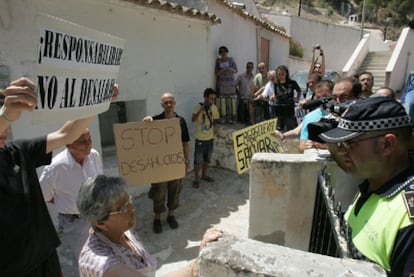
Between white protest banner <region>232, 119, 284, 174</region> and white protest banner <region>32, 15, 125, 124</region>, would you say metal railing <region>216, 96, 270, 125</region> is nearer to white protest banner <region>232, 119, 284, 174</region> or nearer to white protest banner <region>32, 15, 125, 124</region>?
white protest banner <region>232, 119, 284, 174</region>

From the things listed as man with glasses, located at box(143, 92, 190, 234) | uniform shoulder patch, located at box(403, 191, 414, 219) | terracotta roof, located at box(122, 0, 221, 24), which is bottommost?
man with glasses, located at box(143, 92, 190, 234)

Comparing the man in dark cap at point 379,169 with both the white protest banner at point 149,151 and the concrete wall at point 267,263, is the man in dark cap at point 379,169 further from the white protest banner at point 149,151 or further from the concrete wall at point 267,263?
the white protest banner at point 149,151

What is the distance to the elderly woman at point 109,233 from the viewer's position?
1492 millimetres

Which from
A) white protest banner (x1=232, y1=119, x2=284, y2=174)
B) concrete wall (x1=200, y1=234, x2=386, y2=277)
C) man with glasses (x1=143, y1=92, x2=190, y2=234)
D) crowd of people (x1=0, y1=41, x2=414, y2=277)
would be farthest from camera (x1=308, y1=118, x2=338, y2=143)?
man with glasses (x1=143, y1=92, x2=190, y2=234)

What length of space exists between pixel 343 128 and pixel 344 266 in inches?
24.2

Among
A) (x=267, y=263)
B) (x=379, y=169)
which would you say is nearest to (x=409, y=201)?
(x=379, y=169)

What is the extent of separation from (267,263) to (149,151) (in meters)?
2.80

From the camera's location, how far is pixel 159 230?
4410mm

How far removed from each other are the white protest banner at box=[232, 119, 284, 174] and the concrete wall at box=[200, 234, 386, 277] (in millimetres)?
2140

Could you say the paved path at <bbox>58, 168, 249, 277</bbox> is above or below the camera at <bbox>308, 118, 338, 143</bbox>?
below

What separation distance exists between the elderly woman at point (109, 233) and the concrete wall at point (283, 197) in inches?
51.3

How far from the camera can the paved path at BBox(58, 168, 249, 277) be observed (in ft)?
13.0

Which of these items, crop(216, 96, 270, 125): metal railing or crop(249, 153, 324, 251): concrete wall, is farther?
crop(216, 96, 270, 125): metal railing

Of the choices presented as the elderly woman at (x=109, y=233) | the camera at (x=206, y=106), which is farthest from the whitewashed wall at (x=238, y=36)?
the elderly woman at (x=109, y=233)
